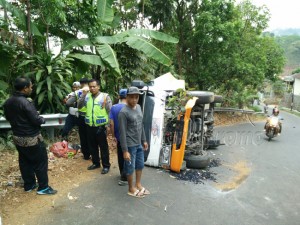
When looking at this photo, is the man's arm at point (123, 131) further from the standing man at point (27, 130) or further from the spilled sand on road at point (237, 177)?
the spilled sand on road at point (237, 177)

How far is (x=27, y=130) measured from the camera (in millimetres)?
4340

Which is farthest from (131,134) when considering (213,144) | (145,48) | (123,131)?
(213,144)

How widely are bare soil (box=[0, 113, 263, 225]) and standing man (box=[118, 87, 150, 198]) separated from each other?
127cm

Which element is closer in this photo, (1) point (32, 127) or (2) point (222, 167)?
(1) point (32, 127)

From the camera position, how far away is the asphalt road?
4.23 m

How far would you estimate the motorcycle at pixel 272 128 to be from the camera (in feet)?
37.9

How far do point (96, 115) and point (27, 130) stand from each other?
1503 mm

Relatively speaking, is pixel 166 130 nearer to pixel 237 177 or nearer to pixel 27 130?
pixel 237 177

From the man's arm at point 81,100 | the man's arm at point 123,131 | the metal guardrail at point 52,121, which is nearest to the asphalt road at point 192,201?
the man's arm at point 123,131

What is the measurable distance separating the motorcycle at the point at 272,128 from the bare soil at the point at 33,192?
24.0 ft

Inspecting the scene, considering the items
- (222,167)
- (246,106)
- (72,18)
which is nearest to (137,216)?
(222,167)

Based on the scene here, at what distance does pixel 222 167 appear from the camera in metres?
7.33

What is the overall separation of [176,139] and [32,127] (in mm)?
3213

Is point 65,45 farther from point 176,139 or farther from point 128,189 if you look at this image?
point 128,189
